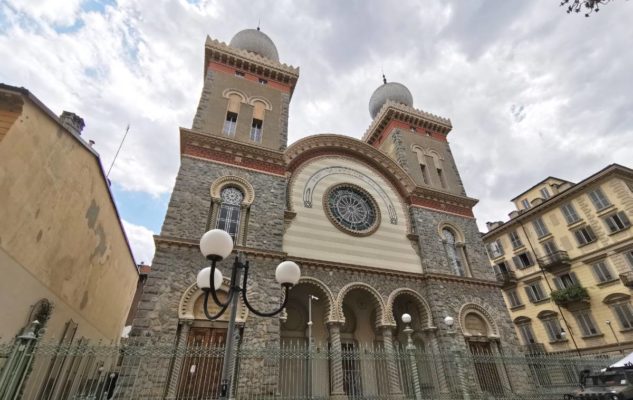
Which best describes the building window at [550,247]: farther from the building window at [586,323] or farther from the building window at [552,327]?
the building window at [552,327]

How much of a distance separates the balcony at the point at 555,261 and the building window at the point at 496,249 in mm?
4443

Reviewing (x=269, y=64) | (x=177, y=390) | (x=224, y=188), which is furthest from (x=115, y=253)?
(x=269, y=64)

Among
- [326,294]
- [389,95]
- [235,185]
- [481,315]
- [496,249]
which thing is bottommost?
[481,315]

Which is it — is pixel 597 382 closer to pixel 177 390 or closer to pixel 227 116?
pixel 177 390

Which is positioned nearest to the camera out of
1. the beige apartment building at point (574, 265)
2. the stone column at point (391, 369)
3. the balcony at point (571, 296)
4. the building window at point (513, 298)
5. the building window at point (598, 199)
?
the stone column at point (391, 369)

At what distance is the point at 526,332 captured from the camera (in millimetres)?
A: 27234

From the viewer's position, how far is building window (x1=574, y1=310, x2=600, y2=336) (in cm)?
2297

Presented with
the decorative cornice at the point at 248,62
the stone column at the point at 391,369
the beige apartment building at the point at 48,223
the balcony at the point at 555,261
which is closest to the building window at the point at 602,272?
the balcony at the point at 555,261

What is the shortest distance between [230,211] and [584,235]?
88.6ft

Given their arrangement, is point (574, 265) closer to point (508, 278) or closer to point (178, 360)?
point (508, 278)

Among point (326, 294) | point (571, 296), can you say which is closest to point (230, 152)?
point (326, 294)

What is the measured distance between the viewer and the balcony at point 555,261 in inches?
990

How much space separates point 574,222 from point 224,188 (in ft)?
89.0

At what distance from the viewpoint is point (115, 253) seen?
18.3 m
